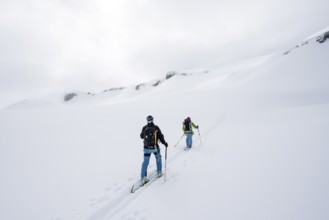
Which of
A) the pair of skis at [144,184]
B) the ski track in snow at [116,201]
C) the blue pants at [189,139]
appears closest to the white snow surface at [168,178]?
the ski track in snow at [116,201]

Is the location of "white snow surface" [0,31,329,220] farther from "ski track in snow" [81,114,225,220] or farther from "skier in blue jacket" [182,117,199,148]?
"skier in blue jacket" [182,117,199,148]

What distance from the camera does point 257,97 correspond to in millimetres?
25750

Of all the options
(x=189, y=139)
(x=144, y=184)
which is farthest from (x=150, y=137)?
(x=189, y=139)

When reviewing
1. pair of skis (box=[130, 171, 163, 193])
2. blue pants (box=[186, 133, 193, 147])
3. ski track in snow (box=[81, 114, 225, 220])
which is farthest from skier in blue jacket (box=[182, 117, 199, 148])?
ski track in snow (box=[81, 114, 225, 220])

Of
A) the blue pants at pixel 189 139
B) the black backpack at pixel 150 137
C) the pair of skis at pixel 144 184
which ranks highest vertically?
the black backpack at pixel 150 137

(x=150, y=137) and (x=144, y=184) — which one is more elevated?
(x=150, y=137)

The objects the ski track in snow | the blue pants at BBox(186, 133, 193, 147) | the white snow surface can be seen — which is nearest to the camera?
the white snow surface

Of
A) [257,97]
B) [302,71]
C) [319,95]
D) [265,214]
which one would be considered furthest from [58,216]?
[302,71]

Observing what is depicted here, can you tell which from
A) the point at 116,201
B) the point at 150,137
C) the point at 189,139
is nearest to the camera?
the point at 116,201

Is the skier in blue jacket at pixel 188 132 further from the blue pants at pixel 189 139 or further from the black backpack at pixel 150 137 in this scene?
the black backpack at pixel 150 137

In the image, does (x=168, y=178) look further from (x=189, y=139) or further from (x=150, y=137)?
(x=189, y=139)

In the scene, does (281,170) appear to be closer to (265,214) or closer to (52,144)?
(265,214)

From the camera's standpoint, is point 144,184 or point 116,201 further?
point 144,184

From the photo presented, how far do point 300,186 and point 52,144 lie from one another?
13.1 metres
